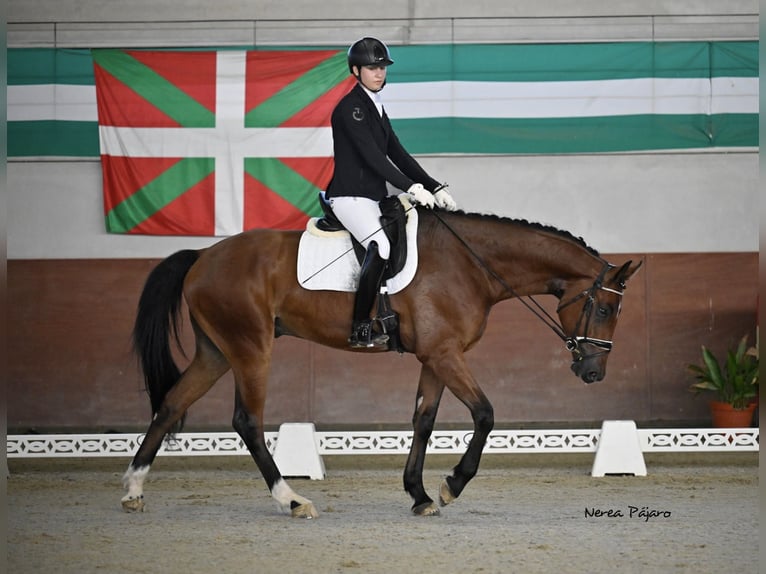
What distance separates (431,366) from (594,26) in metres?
5.14

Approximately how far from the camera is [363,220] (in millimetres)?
5414

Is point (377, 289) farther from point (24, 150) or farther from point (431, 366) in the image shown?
point (24, 150)

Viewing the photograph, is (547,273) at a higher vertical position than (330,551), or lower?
higher

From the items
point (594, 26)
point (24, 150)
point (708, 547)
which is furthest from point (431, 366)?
point (24, 150)

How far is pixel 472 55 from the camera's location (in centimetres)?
930

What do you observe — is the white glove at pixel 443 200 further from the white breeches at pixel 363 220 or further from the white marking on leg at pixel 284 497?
the white marking on leg at pixel 284 497

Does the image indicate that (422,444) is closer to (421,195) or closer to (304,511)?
(304,511)

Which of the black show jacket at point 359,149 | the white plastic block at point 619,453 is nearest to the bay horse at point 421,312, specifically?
the black show jacket at point 359,149

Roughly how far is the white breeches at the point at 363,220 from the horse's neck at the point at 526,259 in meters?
0.48

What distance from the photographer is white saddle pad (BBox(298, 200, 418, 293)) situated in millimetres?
5523

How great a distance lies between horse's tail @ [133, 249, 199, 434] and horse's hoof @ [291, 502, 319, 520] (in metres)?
0.93

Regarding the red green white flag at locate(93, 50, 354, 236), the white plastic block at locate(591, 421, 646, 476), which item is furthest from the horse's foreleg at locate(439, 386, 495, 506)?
the red green white flag at locate(93, 50, 354, 236)

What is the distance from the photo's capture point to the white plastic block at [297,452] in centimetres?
708

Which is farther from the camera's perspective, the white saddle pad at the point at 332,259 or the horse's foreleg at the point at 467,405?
the white saddle pad at the point at 332,259
